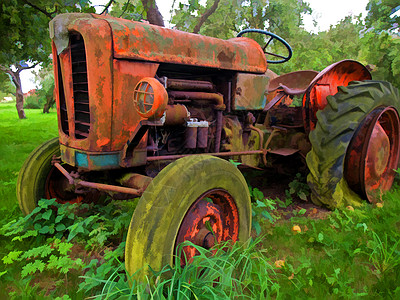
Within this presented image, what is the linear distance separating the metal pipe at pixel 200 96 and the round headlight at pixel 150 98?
0.56 metres

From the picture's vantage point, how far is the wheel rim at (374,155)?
293 centimetres

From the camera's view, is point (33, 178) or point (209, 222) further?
point (33, 178)

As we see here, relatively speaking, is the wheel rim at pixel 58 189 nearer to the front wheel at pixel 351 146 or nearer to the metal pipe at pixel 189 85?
the metal pipe at pixel 189 85

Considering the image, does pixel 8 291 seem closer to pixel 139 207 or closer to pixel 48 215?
pixel 48 215

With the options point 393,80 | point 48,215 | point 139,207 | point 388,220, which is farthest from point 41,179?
point 393,80

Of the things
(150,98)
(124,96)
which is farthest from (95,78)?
(150,98)

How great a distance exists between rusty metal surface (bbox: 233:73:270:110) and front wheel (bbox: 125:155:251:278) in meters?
1.09

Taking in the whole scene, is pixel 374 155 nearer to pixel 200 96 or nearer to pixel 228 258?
pixel 200 96

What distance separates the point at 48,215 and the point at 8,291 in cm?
70

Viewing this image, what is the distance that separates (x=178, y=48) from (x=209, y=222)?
1.36 meters

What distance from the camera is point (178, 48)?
7.42ft

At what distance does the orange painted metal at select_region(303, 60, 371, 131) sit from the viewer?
125 inches

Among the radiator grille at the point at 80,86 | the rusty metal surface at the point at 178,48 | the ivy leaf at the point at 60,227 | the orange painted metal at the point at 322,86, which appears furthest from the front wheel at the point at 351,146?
the ivy leaf at the point at 60,227

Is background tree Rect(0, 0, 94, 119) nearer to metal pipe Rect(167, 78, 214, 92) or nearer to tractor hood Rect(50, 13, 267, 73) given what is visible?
tractor hood Rect(50, 13, 267, 73)
